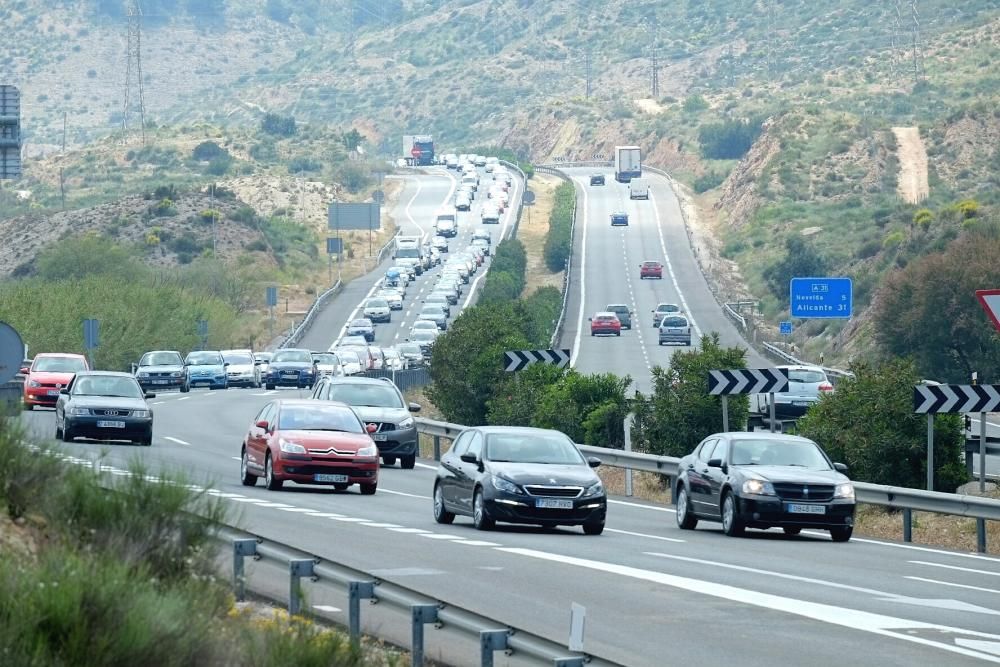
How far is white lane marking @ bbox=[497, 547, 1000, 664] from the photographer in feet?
46.2

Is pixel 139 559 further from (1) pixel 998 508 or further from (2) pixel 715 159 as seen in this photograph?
(2) pixel 715 159

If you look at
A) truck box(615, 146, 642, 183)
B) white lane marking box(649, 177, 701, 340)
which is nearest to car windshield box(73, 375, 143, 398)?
white lane marking box(649, 177, 701, 340)

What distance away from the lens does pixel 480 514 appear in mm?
22516

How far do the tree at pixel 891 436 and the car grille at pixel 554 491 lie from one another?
8520 mm

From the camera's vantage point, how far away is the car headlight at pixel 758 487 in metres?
22.7

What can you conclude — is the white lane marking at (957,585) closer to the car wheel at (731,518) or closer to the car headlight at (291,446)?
the car wheel at (731,518)

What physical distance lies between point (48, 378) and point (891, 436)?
24.5 metres

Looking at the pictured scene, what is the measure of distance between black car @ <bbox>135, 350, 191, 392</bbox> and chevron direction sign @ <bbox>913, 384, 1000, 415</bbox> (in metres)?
40.7

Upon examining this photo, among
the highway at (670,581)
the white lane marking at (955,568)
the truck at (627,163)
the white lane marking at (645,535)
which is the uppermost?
the truck at (627,163)

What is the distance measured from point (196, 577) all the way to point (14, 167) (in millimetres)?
31156

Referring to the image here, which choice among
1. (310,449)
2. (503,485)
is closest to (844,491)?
(503,485)

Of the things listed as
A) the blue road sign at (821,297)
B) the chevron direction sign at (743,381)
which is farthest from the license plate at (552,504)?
the blue road sign at (821,297)

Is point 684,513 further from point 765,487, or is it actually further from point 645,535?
point 765,487

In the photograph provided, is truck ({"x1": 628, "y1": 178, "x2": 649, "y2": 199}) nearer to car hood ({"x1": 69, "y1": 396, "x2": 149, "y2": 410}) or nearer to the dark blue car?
the dark blue car
